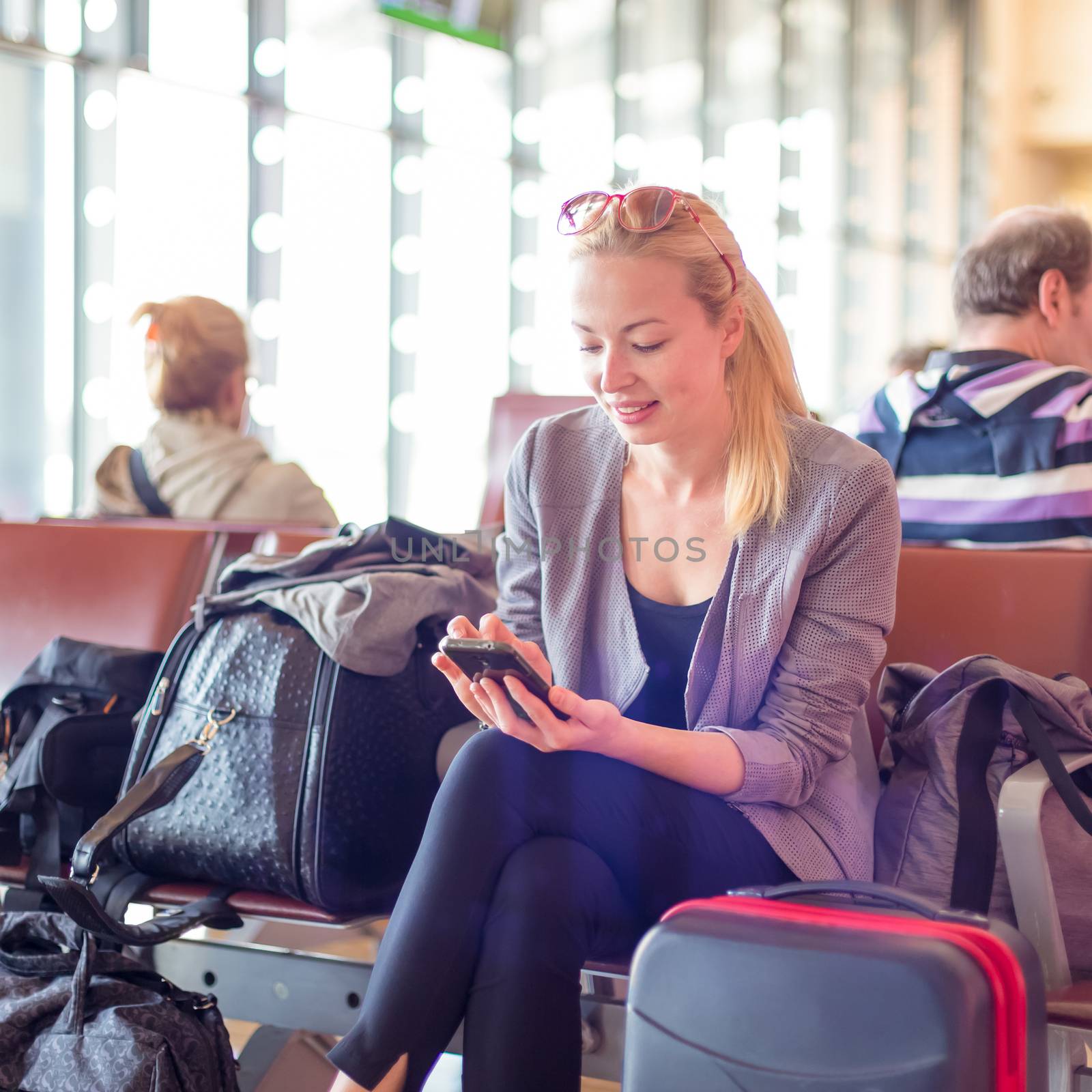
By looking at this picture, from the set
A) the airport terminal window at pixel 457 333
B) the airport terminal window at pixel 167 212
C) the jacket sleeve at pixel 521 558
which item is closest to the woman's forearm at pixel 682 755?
the jacket sleeve at pixel 521 558

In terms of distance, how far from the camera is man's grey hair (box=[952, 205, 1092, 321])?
223 cm

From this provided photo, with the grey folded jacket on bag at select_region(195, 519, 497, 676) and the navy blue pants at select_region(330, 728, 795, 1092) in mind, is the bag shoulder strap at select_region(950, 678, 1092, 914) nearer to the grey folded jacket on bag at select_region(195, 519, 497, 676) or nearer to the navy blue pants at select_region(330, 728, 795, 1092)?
the navy blue pants at select_region(330, 728, 795, 1092)

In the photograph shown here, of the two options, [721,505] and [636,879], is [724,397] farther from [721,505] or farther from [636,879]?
[636,879]

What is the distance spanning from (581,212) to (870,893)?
35.1 inches

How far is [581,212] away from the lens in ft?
5.30

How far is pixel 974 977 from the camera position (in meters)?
1.01

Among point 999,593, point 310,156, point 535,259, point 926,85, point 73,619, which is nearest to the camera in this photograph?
point 999,593

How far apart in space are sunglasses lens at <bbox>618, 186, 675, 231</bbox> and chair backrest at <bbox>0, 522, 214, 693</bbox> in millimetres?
1080

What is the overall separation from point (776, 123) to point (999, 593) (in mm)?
7536

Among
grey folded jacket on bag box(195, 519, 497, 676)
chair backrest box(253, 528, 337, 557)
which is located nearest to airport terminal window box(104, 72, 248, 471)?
chair backrest box(253, 528, 337, 557)

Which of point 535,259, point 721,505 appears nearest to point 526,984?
point 721,505

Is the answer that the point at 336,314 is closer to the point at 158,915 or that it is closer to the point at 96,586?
the point at 96,586

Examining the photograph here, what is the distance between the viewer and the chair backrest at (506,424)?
118 inches

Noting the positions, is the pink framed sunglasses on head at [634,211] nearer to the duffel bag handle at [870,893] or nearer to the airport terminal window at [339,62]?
the duffel bag handle at [870,893]
